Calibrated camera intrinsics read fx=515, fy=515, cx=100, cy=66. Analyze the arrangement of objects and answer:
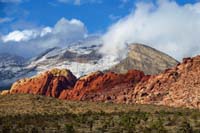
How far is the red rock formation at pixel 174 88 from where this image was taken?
130750 millimetres

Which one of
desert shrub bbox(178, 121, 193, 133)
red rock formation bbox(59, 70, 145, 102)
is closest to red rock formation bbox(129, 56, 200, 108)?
red rock formation bbox(59, 70, 145, 102)

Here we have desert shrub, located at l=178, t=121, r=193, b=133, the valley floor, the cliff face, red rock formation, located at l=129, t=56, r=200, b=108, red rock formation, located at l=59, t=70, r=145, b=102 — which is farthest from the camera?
red rock formation, located at l=59, t=70, r=145, b=102

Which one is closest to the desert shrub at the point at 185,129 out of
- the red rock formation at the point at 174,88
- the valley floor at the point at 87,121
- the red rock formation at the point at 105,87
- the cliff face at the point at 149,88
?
the valley floor at the point at 87,121

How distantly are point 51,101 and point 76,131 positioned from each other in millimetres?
52291

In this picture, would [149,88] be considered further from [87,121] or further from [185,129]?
[185,129]

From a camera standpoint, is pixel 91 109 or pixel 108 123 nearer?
pixel 108 123

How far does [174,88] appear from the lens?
138875 mm

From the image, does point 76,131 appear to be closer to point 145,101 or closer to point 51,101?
point 51,101

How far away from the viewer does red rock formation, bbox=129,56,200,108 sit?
131 metres

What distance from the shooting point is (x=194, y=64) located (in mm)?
142500

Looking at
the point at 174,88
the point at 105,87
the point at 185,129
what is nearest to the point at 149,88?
the point at 174,88

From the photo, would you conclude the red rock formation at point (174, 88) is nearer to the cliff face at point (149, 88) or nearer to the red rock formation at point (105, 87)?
the cliff face at point (149, 88)

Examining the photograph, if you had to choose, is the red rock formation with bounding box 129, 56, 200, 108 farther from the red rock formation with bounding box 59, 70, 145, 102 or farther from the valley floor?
the valley floor

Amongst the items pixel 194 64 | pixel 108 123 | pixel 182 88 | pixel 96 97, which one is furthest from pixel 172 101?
pixel 108 123
